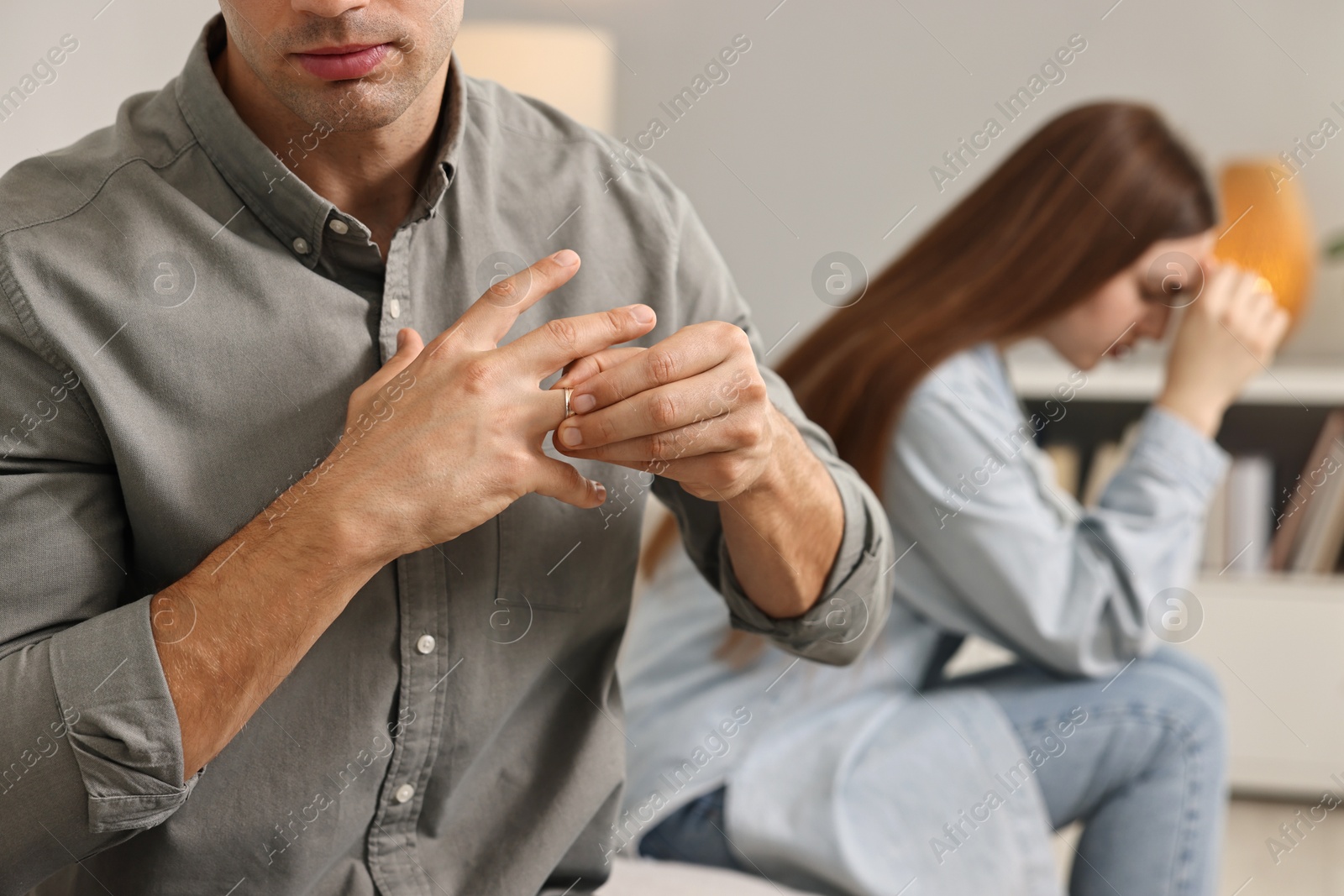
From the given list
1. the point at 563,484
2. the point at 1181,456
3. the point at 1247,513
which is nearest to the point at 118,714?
the point at 563,484

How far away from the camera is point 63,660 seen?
0.60m

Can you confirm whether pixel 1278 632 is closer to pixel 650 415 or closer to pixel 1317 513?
pixel 1317 513

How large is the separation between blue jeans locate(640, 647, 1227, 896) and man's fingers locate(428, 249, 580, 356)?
834 mm

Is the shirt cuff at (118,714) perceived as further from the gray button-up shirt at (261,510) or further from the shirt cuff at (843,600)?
the shirt cuff at (843,600)

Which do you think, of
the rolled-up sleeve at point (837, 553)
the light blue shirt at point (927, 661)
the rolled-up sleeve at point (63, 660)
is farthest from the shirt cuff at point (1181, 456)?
the rolled-up sleeve at point (63, 660)

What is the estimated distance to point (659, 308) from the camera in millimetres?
816

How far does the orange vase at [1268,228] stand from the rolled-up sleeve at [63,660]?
216cm

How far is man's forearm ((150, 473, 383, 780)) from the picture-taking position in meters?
0.60

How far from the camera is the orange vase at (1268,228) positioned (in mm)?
2232

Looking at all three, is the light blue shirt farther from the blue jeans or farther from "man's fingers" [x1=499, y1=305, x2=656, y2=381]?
"man's fingers" [x1=499, y1=305, x2=656, y2=381]

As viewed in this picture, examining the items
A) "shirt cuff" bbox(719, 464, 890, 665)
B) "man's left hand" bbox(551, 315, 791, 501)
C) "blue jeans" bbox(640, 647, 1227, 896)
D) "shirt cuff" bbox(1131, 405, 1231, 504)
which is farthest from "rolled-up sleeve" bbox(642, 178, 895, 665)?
"shirt cuff" bbox(1131, 405, 1231, 504)

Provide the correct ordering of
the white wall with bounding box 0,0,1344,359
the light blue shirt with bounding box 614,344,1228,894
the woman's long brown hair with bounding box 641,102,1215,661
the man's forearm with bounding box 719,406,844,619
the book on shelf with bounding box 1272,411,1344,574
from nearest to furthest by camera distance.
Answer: the man's forearm with bounding box 719,406,844,619
the light blue shirt with bounding box 614,344,1228,894
the woman's long brown hair with bounding box 641,102,1215,661
the book on shelf with bounding box 1272,411,1344,574
the white wall with bounding box 0,0,1344,359

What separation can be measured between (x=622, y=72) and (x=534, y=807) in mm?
2109

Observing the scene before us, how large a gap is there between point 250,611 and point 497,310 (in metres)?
0.21
